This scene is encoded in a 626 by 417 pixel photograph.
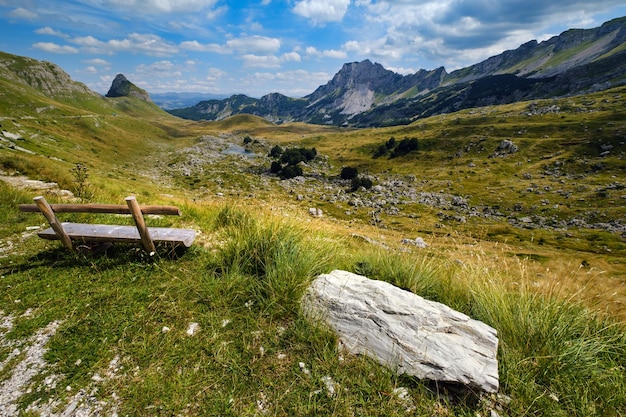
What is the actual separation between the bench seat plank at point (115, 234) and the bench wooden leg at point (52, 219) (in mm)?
144

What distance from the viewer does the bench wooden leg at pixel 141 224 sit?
243 inches

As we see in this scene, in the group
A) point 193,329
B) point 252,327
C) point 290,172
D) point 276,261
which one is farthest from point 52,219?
point 290,172

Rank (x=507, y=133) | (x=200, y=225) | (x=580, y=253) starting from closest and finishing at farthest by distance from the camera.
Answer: (x=200, y=225)
(x=580, y=253)
(x=507, y=133)

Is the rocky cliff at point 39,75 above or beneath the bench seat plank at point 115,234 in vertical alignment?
above

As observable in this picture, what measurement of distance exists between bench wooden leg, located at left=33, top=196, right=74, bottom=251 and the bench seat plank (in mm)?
144

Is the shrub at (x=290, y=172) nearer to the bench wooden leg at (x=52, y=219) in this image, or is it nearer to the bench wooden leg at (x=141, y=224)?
the bench wooden leg at (x=52, y=219)

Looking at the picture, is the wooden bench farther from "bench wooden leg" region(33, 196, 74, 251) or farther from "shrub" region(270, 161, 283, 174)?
"shrub" region(270, 161, 283, 174)

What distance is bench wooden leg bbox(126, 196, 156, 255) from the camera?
20.3 ft

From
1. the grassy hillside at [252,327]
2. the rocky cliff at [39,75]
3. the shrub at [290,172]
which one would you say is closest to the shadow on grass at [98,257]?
the grassy hillside at [252,327]

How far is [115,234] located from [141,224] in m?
1.33

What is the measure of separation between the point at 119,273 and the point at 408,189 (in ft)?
271

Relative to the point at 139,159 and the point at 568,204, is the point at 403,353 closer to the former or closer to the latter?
the point at 568,204

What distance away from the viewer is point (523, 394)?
384 cm

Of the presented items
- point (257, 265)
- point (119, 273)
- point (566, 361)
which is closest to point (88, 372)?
point (119, 273)
